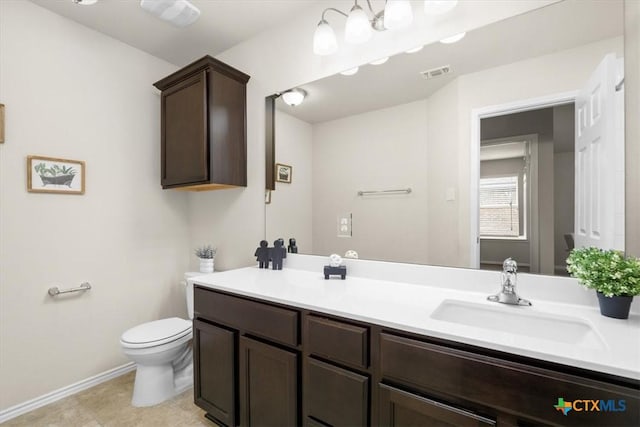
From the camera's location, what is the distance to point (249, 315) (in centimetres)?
141

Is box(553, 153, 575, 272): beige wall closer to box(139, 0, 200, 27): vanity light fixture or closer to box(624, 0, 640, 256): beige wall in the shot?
box(624, 0, 640, 256): beige wall

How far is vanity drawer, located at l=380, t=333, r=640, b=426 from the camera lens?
0.71 metres

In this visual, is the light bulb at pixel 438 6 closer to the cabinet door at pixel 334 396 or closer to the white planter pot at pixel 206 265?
the cabinet door at pixel 334 396

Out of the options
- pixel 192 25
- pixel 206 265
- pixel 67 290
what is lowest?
pixel 67 290

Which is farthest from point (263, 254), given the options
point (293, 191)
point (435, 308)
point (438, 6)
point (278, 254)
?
point (438, 6)

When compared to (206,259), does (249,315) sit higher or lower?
lower

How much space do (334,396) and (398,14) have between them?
70.7 inches

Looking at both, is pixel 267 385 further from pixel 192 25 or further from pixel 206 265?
pixel 192 25

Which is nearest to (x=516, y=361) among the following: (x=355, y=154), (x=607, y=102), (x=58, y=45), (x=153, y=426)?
(x=607, y=102)

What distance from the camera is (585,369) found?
0.73 meters

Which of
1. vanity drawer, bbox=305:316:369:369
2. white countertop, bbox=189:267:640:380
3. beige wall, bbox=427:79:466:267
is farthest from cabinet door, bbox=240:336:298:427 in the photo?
beige wall, bbox=427:79:466:267

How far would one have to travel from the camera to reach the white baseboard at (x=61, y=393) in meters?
1.77

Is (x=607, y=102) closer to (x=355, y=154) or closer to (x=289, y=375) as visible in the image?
(x=355, y=154)

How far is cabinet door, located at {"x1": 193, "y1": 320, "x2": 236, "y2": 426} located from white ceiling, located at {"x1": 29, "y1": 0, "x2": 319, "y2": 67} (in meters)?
2.05
